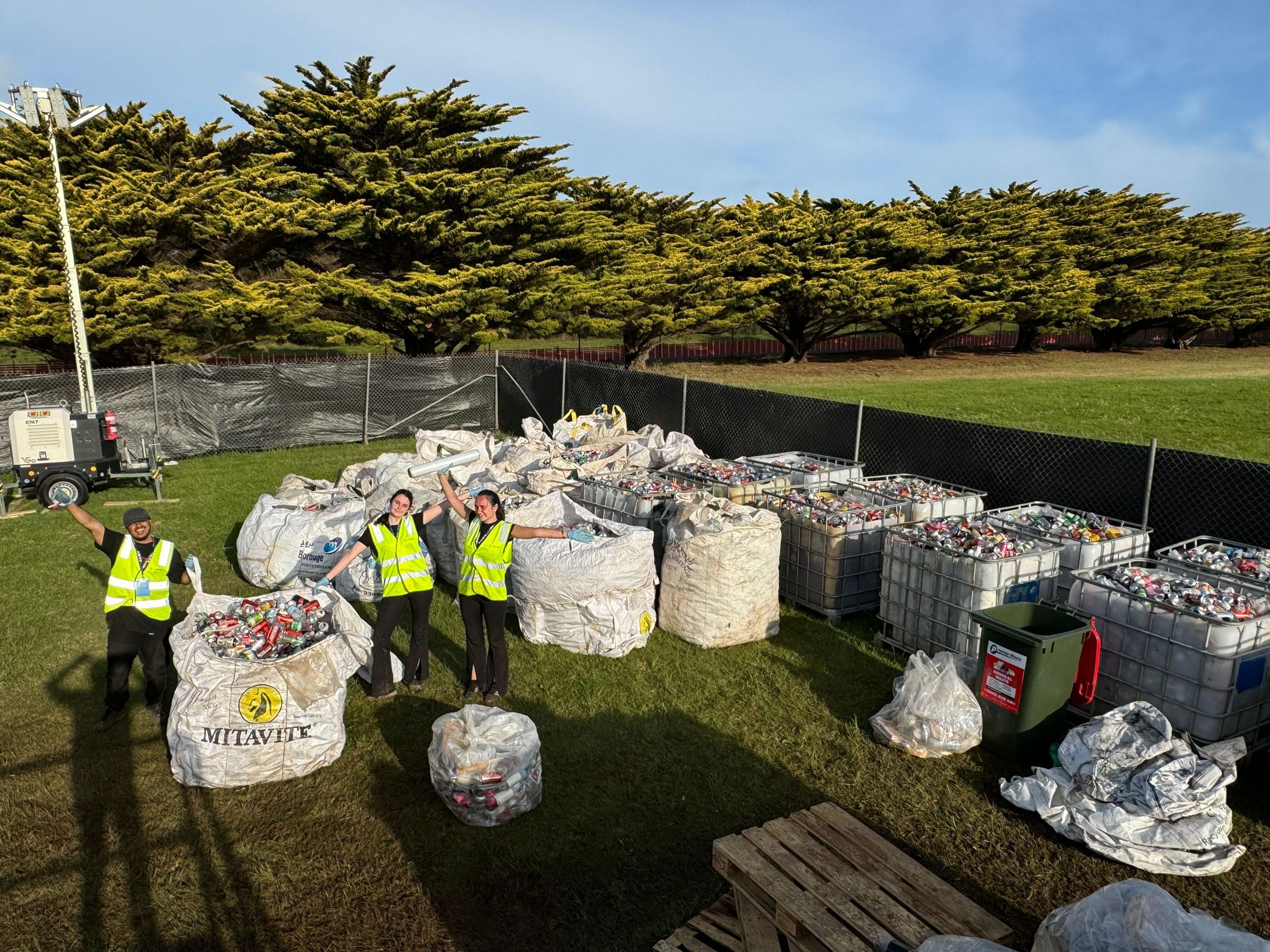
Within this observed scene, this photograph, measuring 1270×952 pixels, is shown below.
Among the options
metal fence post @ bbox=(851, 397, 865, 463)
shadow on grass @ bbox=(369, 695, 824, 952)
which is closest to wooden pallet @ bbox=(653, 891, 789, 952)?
shadow on grass @ bbox=(369, 695, 824, 952)

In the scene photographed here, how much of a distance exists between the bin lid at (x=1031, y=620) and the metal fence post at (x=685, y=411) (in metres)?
7.40

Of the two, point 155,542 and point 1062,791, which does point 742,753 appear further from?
point 155,542

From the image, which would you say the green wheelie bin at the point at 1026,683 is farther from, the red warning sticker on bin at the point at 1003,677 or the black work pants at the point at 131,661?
the black work pants at the point at 131,661

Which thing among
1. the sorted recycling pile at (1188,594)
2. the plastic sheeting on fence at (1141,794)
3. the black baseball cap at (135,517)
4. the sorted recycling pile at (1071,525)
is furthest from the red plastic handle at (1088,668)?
the black baseball cap at (135,517)

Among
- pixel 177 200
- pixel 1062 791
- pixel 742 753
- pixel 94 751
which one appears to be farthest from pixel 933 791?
pixel 177 200

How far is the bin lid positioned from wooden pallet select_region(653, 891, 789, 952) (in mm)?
2434

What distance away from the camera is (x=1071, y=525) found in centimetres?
692

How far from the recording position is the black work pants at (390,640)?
18.7 ft

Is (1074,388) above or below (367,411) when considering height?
above

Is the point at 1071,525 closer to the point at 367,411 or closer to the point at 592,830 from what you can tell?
the point at 592,830

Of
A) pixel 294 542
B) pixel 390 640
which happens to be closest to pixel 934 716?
pixel 390 640

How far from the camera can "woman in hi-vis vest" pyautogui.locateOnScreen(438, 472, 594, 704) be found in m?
5.53

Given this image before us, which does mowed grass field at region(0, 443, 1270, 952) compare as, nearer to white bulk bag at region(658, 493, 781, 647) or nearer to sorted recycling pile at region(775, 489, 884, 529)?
white bulk bag at region(658, 493, 781, 647)

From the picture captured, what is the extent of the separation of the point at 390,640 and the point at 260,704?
1.32m
